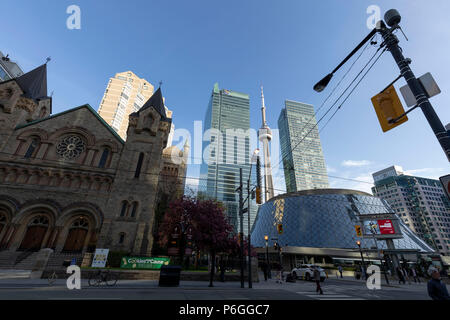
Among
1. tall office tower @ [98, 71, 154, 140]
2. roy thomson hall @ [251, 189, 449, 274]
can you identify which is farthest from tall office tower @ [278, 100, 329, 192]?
tall office tower @ [98, 71, 154, 140]

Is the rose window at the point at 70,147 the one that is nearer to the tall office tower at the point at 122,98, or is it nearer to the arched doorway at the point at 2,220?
the arched doorway at the point at 2,220

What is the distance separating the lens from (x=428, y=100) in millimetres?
4910

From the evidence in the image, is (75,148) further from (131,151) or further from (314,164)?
(314,164)

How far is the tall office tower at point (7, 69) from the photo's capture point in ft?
161

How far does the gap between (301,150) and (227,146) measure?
53508mm

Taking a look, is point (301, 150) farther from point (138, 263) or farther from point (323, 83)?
point (323, 83)

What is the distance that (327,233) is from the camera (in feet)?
167

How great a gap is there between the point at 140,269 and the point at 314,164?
149 m

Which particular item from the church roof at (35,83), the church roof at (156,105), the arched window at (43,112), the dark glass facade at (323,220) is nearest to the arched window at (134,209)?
the church roof at (156,105)

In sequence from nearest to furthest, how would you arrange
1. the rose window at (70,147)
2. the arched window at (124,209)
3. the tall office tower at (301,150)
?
the arched window at (124,209)
the rose window at (70,147)
the tall office tower at (301,150)

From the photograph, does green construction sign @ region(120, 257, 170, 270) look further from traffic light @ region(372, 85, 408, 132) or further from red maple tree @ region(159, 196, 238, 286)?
traffic light @ region(372, 85, 408, 132)

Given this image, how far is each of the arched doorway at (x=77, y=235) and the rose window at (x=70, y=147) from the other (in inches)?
368
